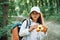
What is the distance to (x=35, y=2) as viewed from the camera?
5.80 meters

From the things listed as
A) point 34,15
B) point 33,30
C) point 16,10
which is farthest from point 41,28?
point 16,10

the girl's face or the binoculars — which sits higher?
the girl's face

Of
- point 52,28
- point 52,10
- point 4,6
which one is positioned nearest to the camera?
point 4,6

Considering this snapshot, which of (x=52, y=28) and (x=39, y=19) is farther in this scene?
(x=52, y=28)

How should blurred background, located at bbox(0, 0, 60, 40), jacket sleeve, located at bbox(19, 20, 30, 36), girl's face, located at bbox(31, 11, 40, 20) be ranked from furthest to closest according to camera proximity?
blurred background, located at bbox(0, 0, 60, 40)
girl's face, located at bbox(31, 11, 40, 20)
jacket sleeve, located at bbox(19, 20, 30, 36)

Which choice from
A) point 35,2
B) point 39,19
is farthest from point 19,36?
point 35,2

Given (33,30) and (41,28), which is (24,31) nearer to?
(33,30)

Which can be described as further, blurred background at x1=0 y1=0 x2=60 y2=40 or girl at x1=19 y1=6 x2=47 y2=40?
blurred background at x1=0 y1=0 x2=60 y2=40

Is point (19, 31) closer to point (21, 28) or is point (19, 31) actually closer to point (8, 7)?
point (21, 28)

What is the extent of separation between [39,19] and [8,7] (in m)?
1.68

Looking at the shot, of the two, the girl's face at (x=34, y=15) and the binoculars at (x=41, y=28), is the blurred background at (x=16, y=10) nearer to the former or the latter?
the girl's face at (x=34, y=15)

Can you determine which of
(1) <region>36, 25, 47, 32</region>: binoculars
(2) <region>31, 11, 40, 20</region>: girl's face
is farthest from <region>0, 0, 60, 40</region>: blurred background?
(1) <region>36, 25, 47, 32</region>: binoculars

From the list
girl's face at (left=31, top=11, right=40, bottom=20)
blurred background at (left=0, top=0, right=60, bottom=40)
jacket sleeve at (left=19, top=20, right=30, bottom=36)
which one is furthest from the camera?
blurred background at (left=0, top=0, right=60, bottom=40)

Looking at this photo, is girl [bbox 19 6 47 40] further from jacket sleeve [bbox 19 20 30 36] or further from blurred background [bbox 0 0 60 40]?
blurred background [bbox 0 0 60 40]
